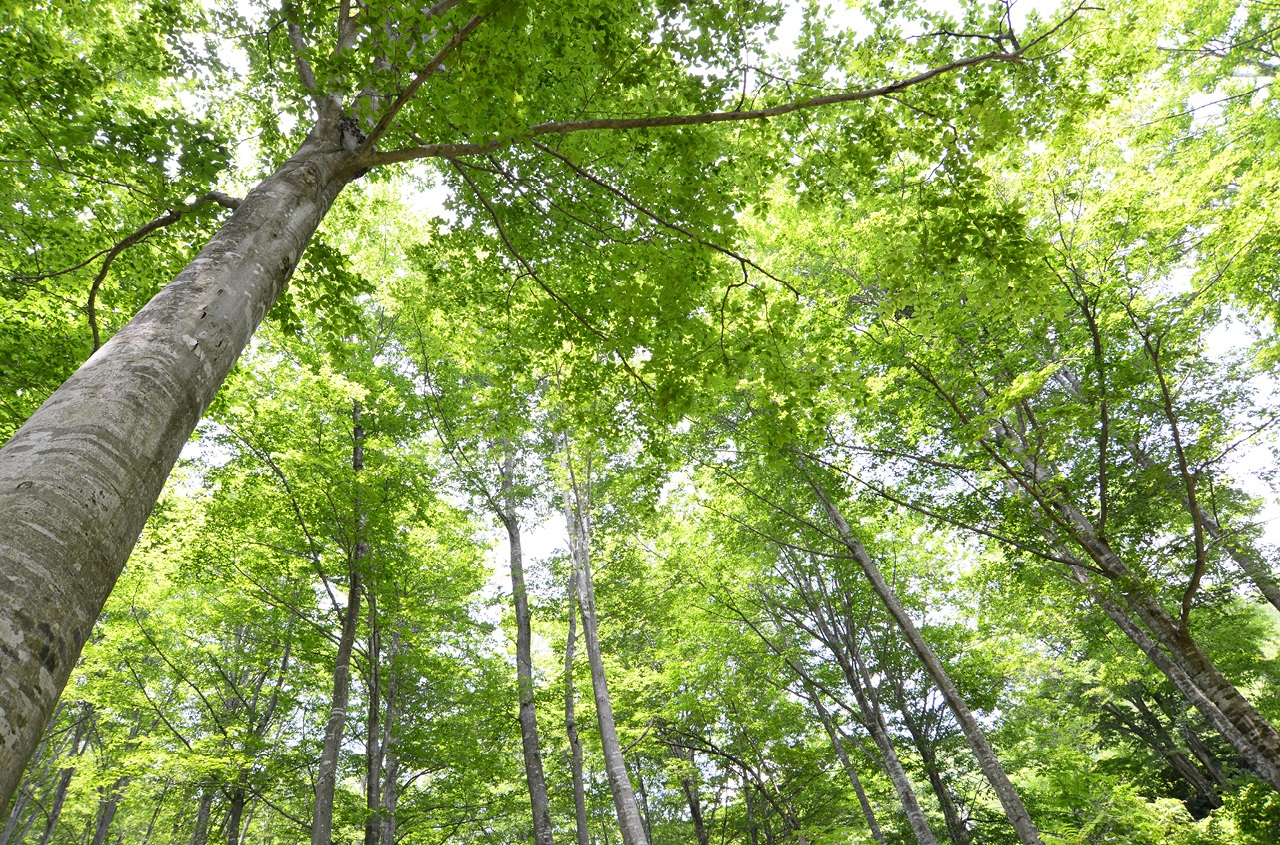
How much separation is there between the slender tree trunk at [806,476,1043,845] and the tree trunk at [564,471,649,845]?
4027 mm

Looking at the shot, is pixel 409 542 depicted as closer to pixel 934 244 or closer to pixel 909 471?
pixel 909 471

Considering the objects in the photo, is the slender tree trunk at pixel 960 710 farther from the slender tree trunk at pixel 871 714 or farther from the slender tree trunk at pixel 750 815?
the slender tree trunk at pixel 750 815

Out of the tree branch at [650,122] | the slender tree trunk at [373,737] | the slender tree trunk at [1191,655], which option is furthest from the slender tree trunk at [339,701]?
the slender tree trunk at [1191,655]

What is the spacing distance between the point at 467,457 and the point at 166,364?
8.75 meters

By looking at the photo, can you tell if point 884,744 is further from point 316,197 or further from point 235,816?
point 235,816

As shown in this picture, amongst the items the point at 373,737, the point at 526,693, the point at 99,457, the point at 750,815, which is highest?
the point at 526,693

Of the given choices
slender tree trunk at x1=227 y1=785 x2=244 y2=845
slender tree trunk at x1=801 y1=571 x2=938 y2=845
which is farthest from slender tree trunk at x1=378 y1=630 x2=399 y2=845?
slender tree trunk at x1=801 y1=571 x2=938 y2=845

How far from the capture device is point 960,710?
7930 millimetres

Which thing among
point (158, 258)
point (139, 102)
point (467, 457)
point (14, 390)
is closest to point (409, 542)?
point (467, 457)

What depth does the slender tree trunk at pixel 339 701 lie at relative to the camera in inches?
269

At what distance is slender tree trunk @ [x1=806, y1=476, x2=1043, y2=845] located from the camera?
725 cm

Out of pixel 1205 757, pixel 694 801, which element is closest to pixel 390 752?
pixel 694 801

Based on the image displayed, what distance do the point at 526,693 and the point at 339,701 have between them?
2.90 meters

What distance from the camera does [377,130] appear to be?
2756 millimetres
